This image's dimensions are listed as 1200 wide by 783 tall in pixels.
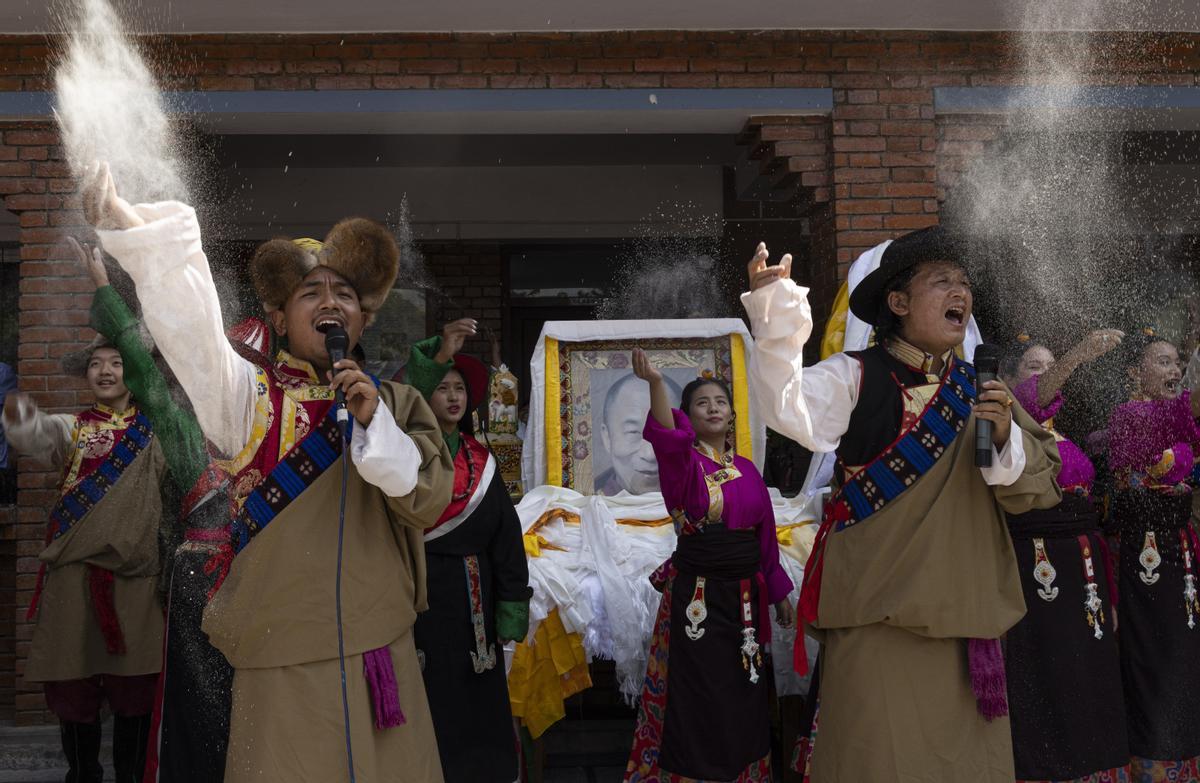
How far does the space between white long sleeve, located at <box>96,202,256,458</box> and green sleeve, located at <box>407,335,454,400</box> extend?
4.20 feet

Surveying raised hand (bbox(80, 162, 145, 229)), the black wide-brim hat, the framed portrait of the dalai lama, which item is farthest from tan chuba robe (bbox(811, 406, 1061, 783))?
the framed portrait of the dalai lama

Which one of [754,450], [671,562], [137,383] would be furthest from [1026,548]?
[137,383]

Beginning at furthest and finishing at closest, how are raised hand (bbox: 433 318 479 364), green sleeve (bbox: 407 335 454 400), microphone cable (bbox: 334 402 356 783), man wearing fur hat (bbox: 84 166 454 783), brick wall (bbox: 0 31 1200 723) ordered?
brick wall (bbox: 0 31 1200 723) → green sleeve (bbox: 407 335 454 400) → raised hand (bbox: 433 318 479 364) → microphone cable (bbox: 334 402 356 783) → man wearing fur hat (bbox: 84 166 454 783)

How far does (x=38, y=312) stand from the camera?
6016 millimetres

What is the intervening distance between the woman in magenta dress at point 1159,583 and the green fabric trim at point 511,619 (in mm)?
2563

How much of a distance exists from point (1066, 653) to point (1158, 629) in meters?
0.62

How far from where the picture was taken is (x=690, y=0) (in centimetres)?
580

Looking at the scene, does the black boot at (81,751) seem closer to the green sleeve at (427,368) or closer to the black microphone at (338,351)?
the green sleeve at (427,368)

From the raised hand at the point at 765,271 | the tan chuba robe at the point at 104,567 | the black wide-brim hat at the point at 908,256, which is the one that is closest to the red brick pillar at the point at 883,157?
the black wide-brim hat at the point at 908,256

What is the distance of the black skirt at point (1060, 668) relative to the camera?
4.08m

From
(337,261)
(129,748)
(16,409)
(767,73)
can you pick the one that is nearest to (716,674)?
(337,261)

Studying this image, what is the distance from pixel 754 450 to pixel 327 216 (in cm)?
451

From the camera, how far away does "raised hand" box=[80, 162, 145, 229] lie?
234 centimetres

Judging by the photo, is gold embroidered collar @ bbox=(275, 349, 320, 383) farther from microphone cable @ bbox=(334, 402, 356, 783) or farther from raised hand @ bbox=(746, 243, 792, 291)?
raised hand @ bbox=(746, 243, 792, 291)
